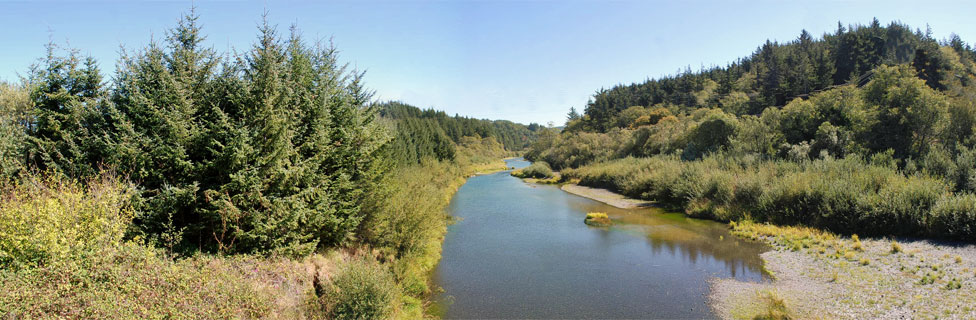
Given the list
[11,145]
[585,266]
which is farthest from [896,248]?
[11,145]

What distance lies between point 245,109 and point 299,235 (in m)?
3.68

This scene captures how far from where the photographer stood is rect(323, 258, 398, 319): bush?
10.3 meters

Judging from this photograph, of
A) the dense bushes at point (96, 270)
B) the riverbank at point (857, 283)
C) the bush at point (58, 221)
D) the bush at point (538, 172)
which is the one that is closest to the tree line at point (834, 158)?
the riverbank at point (857, 283)

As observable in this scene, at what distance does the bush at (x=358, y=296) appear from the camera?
1027cm

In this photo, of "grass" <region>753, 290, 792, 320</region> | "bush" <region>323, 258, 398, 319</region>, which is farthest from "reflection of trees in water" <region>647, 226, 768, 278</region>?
"bush" <region>323, 258, 398, 319</region>

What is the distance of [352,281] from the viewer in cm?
1039

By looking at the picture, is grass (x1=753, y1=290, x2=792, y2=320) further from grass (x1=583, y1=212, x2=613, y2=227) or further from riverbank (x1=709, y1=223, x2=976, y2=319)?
Result: grass (x1=583, y1=212, x2=613, y2=227)

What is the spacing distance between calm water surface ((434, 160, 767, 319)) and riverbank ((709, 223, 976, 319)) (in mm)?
1047

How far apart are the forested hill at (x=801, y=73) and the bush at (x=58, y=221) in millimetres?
56736

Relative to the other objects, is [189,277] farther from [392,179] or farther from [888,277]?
[888,277]

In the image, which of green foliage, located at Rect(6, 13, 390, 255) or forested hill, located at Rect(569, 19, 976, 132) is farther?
forested hill, located at Rect(569, 19, 976, 132)

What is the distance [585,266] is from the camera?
18531 mm

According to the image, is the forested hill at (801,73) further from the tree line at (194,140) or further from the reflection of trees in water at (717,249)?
the tree line at (194,140)

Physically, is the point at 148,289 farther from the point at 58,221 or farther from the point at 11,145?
the point at 11,145
